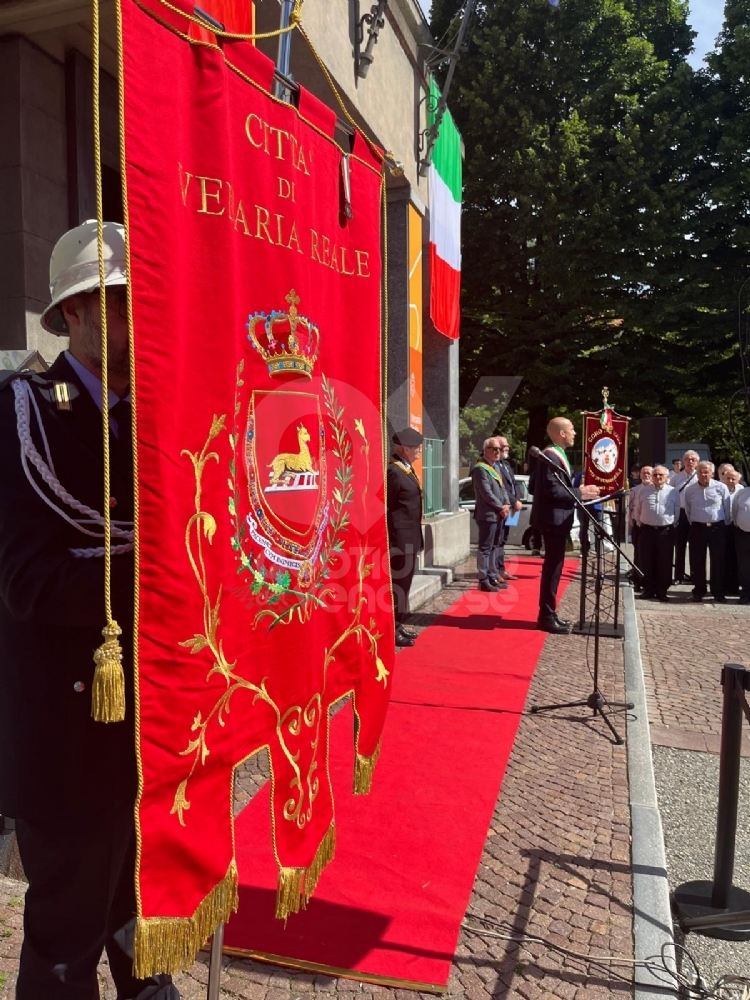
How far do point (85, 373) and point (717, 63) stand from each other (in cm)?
2348

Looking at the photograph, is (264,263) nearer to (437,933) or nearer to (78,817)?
(78,817)

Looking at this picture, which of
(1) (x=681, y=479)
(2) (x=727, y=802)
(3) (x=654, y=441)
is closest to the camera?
(2) (x=727, y=802)

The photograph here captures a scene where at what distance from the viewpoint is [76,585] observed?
167 cm

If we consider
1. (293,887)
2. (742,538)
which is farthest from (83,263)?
(742,538)

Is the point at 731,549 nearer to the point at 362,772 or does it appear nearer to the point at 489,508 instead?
the point at 489,508

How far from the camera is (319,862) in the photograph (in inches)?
88.0

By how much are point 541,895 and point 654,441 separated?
48.6 feet

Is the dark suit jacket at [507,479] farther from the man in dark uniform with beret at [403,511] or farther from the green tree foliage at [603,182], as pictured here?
the green tree foliage at [603,182]

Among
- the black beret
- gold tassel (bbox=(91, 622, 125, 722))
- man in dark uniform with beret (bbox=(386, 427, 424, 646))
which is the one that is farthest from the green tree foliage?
gold tassel (bbox=(91, 622, 125, 722))

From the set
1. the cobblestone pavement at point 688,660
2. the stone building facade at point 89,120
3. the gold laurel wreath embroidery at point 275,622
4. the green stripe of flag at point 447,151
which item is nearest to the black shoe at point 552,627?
Result: the cobblestone pavement at point 688,660

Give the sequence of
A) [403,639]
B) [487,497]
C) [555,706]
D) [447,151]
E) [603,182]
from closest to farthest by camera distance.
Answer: [555,706]
[403,639]
[487,497]
[447,151]
[603,182]

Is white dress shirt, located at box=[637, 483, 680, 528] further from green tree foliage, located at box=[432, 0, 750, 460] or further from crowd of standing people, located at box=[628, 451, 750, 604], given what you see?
green tree foliage, located at box=[432, 0, 750, 460]

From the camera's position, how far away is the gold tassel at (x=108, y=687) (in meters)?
1.58

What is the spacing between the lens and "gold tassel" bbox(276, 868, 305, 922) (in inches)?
80.9
